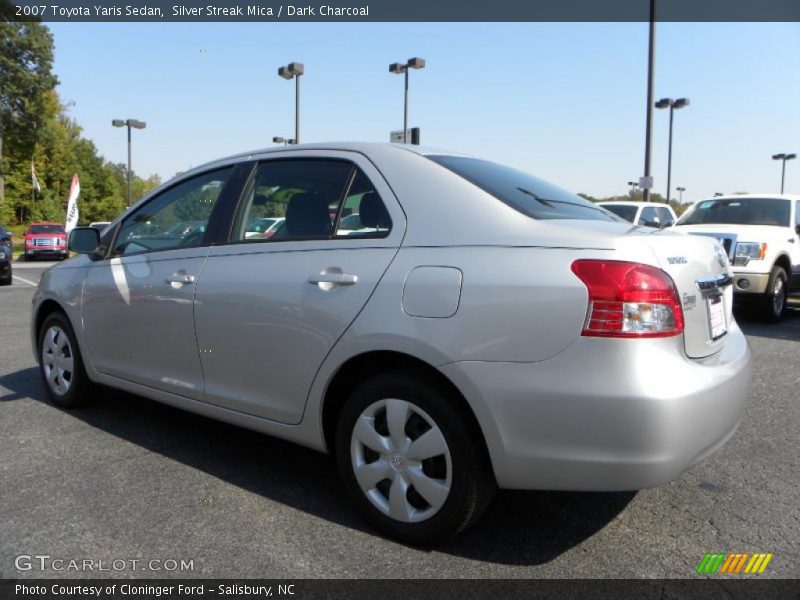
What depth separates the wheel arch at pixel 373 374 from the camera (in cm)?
253

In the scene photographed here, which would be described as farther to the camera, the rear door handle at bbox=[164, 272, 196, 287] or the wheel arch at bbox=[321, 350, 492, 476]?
the rear door handle at bbox=[164, 272, 196, 287]

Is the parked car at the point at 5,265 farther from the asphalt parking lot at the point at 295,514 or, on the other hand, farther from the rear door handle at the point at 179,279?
the rear door handle at the point at 179,279

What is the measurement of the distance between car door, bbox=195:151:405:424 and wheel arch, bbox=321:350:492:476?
0.39 ft

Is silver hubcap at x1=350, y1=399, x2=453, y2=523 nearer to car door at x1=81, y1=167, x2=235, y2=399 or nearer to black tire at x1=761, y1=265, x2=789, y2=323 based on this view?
car door at x1=81, y1=167, x2=235, y2=399

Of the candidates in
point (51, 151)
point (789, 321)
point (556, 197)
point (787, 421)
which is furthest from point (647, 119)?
point (51, 151)

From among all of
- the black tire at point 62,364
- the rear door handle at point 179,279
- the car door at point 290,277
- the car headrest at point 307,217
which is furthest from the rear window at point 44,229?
the car headrest at point 307,217

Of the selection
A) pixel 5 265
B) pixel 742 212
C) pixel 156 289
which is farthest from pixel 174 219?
pixel 5 265

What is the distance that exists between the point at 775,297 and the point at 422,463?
7.72 m

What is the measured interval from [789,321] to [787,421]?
5596mm

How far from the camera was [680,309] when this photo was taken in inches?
93.9

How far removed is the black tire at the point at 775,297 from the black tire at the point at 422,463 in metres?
7.38

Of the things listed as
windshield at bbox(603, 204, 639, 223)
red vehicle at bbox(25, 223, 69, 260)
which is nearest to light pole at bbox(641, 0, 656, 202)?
windshield at bbox(603, 204, 639, 223)

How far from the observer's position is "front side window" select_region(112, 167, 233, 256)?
144 inches

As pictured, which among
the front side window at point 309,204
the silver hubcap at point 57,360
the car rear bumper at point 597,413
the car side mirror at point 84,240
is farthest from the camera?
the silver hubcap at point 57,360
